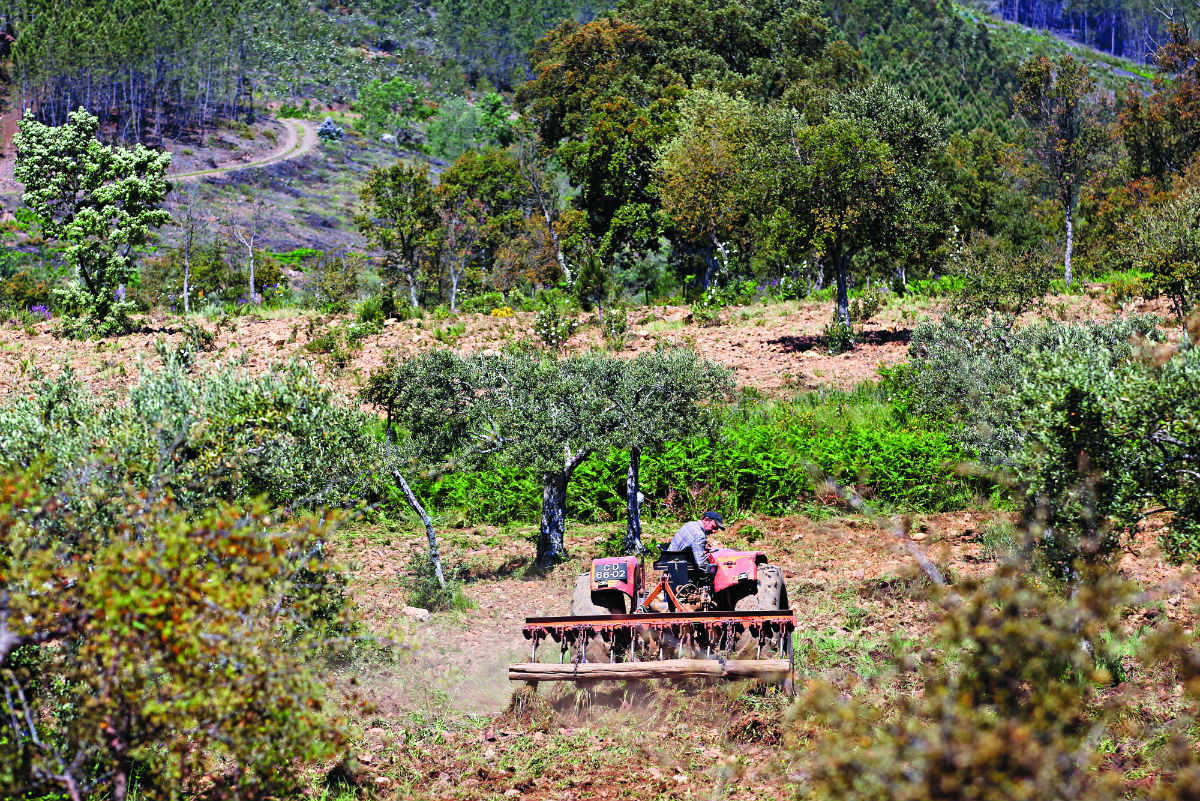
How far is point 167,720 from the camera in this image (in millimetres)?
6715

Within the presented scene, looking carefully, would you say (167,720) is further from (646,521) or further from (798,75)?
(798,75)

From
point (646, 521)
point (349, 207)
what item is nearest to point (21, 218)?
point (349, 207)

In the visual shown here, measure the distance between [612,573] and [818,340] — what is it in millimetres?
21984

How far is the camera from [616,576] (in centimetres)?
1317

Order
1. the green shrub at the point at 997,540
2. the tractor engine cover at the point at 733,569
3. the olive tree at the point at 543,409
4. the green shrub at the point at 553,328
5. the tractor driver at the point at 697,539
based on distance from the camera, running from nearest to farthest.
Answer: the tractor engine cover at the point at 733,569 → the tractor driver at the point at 697,539 → the olive tree at the point at 543,409 → the green shrub at the point at 997,540 → the green shrub at the point at 553,328

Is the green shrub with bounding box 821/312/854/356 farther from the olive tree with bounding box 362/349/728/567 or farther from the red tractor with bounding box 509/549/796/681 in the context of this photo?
the red tractor with bounding box 509/549/796/681

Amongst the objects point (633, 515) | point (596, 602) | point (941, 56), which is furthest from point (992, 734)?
point (941, 56)

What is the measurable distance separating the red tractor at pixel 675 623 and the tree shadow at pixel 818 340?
777 inches

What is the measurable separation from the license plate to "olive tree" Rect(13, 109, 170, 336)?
27.2 metres

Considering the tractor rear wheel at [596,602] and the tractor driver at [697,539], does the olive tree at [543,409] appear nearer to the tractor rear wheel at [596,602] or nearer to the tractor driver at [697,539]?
the tractor rear wheel at [596,602]

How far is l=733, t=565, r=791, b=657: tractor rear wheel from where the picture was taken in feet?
40.1

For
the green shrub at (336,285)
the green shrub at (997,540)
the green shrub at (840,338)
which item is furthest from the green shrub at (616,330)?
the green shrub at (997,540)

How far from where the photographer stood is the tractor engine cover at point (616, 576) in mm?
13055

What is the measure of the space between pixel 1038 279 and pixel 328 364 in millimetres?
Answer: 21670
